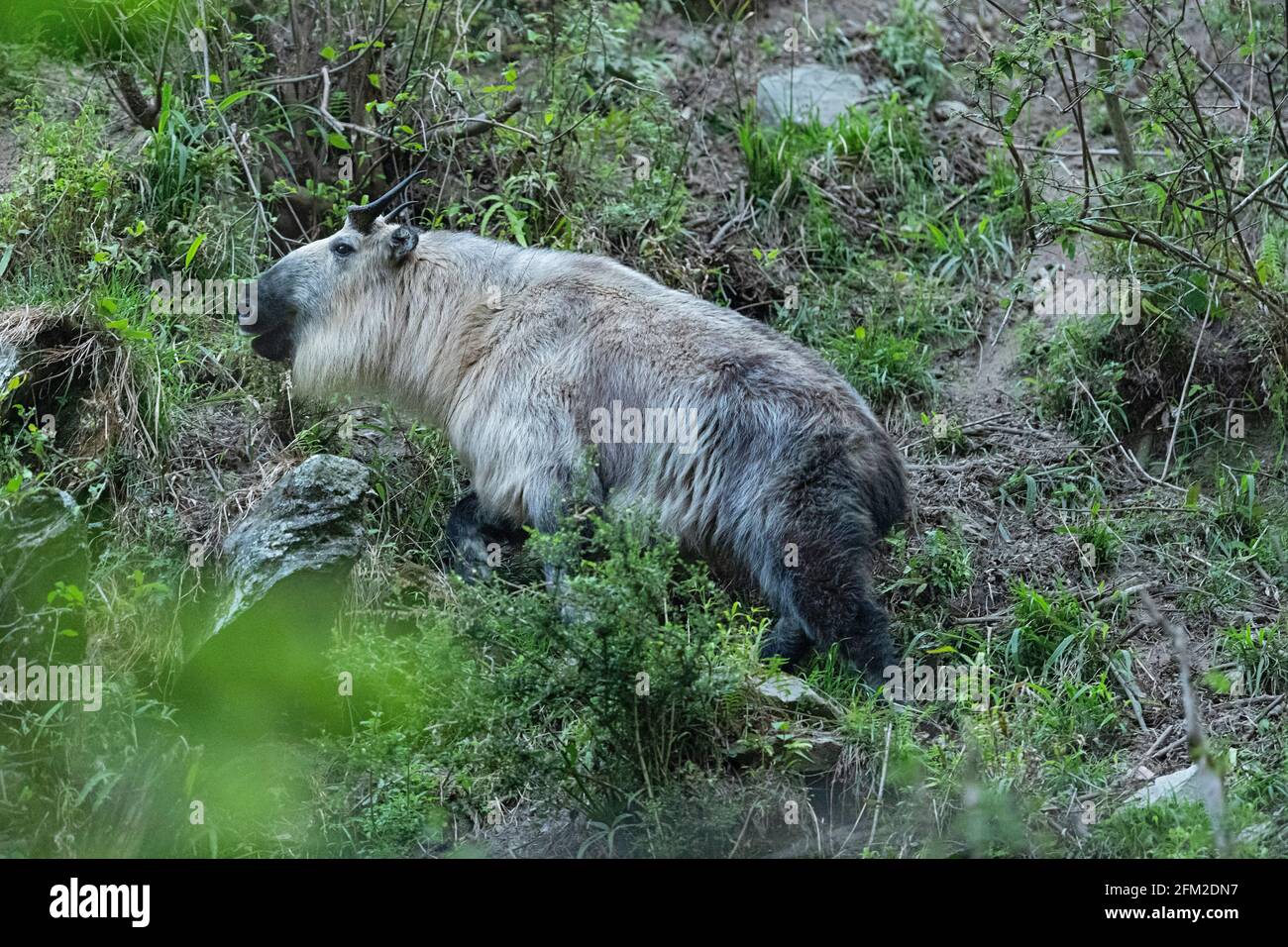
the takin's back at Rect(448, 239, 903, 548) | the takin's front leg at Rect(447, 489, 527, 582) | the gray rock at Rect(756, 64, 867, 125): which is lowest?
the takin's front leg at Rect(447, 489, 527, 582)

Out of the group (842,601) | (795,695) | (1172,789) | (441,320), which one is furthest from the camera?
(441,320)

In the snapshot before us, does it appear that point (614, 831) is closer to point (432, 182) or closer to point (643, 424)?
point (643, 424)

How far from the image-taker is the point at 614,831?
4.61 meters

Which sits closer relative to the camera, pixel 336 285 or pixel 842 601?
pixel 842 601

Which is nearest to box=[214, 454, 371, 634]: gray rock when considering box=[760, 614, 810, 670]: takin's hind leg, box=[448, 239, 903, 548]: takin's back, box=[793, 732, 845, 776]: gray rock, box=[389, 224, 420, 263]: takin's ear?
box=[448, 239, 903, 548]: takin's back

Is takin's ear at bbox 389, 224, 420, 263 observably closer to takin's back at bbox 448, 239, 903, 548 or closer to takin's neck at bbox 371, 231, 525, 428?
takin's neck at bbox 371, 231, 525, 428

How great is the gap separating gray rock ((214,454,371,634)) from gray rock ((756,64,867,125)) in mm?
4478

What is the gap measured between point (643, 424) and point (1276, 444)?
3333 millimetres

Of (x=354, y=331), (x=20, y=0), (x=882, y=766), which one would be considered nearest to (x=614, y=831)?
(x=882, y=766)

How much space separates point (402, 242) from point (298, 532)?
164 cm

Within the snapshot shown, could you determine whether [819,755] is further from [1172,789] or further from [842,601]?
[1172,789]

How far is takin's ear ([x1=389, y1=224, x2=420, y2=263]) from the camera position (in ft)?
21.0

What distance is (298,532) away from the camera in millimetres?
5559

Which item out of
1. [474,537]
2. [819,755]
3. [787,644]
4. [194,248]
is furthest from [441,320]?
[819,755]
